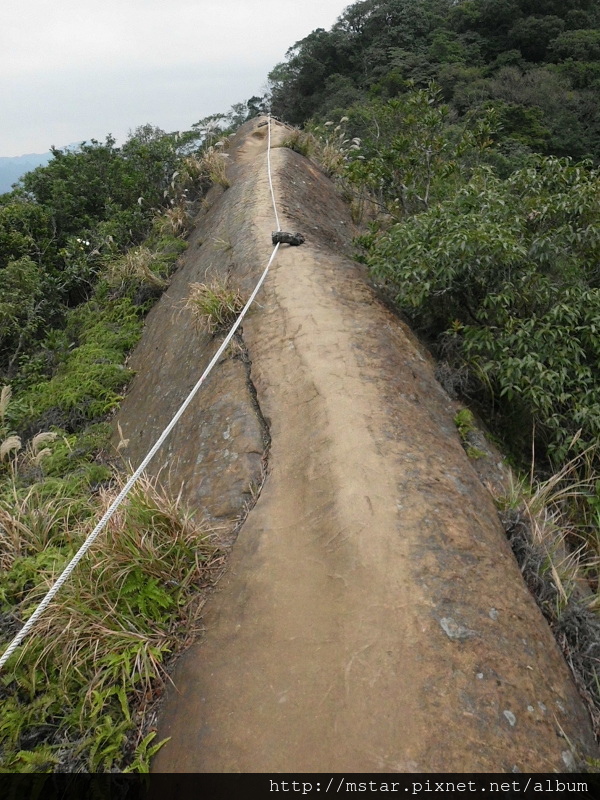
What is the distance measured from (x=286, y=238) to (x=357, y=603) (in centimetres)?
459

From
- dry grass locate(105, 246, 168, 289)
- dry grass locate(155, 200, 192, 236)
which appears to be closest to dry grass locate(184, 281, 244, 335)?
dry grass locate(105, 246, 168, 289)

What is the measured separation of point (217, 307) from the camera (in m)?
5.48

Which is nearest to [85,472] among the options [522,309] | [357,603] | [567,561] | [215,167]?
[357,603]

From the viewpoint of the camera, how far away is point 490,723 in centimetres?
226

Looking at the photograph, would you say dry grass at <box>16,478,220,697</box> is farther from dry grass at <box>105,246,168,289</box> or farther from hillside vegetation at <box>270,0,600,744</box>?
dry grass at <box>105,246,168,289</box>

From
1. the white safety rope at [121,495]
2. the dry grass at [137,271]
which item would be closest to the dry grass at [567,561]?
the white safety rope at [121,495]

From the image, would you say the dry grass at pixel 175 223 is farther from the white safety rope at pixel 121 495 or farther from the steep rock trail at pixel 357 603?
the steep rock trail at pixel 357 603

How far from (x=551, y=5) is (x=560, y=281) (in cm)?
3434

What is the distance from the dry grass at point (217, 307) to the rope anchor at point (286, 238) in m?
0.96

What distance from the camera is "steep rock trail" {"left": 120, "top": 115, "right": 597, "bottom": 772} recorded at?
224cm

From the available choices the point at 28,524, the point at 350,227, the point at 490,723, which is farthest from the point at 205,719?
the point at 350,227

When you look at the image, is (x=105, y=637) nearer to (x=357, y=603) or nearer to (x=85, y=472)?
(x=357, y=603)

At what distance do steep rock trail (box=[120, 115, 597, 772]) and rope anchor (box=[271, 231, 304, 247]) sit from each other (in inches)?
75.6

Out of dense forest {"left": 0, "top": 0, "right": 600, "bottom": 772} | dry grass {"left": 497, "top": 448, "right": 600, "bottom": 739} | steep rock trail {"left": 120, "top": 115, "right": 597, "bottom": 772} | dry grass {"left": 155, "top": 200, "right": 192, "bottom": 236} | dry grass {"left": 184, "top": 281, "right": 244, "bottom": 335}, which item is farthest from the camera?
dry grass {"left": 155, "top": 200, "right": 192, "bottom": 236}
